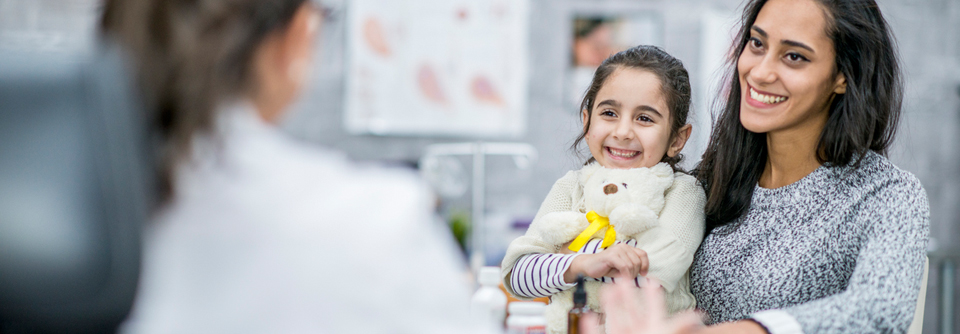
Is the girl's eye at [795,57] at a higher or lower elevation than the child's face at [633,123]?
higher

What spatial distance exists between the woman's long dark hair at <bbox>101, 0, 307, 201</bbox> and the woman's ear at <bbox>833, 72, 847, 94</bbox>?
1.07 metres

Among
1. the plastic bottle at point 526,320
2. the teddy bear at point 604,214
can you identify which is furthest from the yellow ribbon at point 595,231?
the plastic bottle at point 526,320

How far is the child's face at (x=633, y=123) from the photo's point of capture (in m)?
1.32

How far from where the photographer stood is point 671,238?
1.22m

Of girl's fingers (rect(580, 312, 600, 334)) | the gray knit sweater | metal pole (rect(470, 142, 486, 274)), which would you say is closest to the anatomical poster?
metal pole (rect(470, 142, 486, 274))

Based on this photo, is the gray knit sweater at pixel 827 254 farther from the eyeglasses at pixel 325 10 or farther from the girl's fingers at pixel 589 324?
the eyeglasses at pixel 325 10

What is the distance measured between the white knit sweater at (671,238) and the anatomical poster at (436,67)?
2.06 meters

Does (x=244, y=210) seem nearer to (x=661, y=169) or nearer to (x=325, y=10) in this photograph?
(x=325, y=10)

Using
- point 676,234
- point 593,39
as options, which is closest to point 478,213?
point 593,39

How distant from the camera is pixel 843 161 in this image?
123cm

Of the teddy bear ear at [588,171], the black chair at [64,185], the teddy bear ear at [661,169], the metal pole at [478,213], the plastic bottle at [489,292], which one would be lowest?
the metal pole at [478,213]

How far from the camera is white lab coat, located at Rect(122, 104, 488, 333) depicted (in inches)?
23.1

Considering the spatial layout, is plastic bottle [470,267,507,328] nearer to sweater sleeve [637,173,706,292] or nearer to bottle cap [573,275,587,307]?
sweater sleeve [637,173,706,292]

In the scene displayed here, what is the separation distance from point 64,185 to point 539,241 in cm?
97
